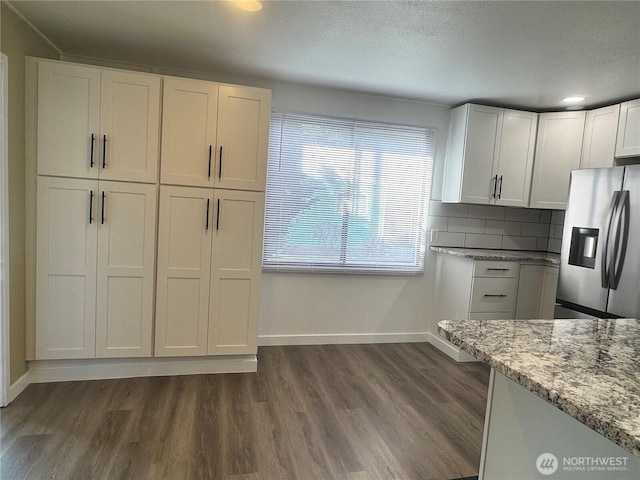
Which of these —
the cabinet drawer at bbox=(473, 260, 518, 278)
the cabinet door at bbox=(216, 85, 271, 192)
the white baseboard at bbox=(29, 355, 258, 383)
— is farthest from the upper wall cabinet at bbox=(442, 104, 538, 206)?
the white baseboard at bbox=(29, 355, 258, 383)

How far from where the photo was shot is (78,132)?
2539 millimetres

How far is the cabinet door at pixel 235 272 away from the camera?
2.83 m

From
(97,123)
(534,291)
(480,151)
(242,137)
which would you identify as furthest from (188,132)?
(534,291)

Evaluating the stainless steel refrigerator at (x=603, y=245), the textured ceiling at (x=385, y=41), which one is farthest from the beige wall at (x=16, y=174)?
the stainless steel refrigerator at (x=603, y=245)

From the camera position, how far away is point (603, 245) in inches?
108

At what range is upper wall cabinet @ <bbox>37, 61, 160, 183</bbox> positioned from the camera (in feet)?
8.17

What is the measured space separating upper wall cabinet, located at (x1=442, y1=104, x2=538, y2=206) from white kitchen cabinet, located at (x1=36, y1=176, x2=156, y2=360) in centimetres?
269

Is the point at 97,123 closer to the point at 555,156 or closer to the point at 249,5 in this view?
the point at 249,5

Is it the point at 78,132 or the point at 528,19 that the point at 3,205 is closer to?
the point at 78,132

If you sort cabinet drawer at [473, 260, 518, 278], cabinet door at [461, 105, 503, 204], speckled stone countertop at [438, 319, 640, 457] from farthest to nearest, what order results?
cabinet door at [461, 105, 503, 204]
cabinet drawer at [473, 260, 518, 278]
speckled stone countertop at [438, 319, 640, 457]

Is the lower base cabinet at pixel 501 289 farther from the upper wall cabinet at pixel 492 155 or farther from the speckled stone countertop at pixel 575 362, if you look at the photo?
the speckled stone countertop at pixel 575 362

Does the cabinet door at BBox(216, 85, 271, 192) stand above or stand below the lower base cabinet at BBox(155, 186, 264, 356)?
above

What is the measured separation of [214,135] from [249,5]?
96 cm

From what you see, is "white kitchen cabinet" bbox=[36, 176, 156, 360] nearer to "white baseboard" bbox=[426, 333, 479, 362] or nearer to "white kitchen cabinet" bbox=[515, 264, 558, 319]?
"white baseboard" bbox=[426, 333, 479, 362]
